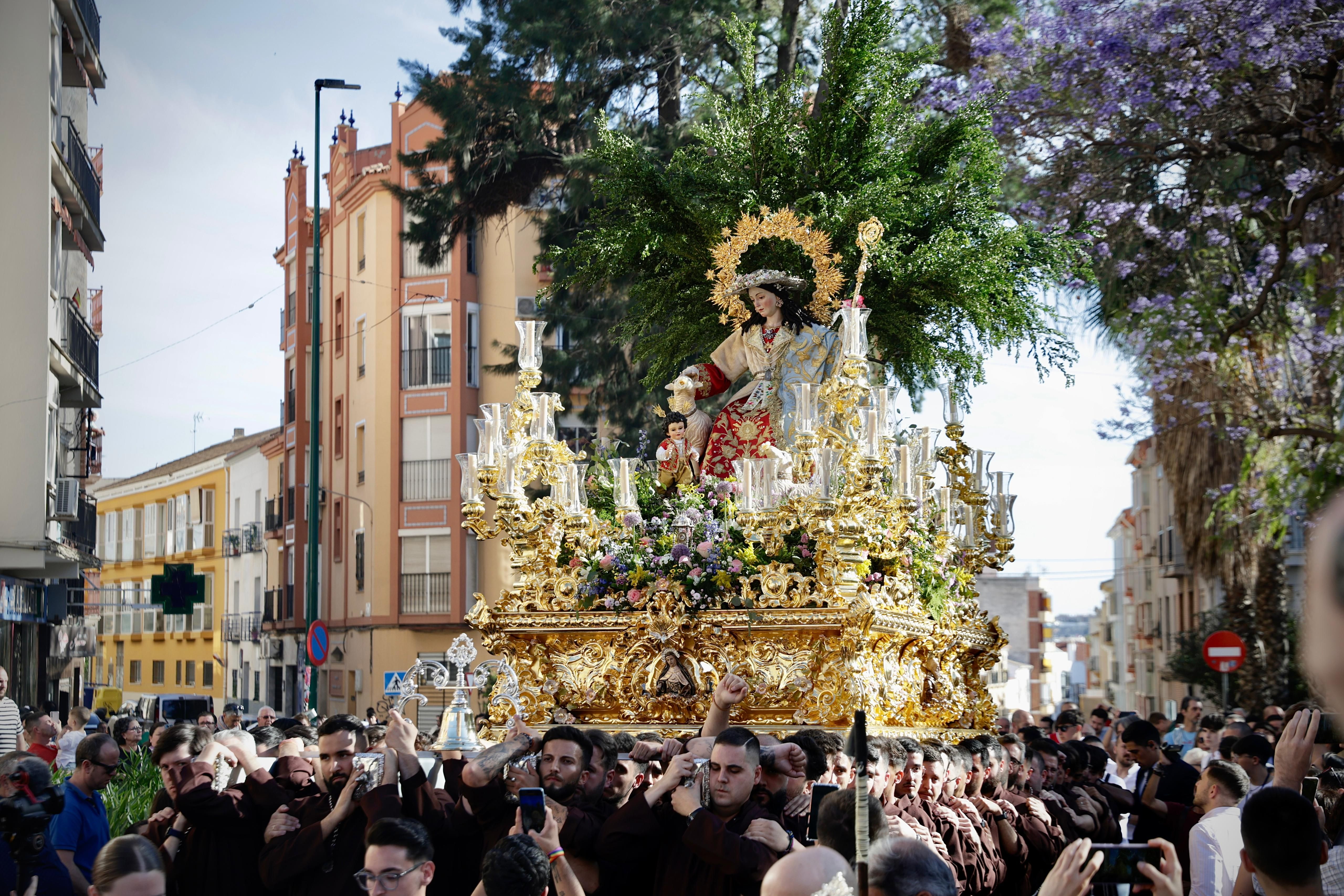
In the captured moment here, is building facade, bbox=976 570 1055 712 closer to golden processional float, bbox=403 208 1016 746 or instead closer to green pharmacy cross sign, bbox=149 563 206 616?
green pharmacy cross sign, bbox=149 563 206 616

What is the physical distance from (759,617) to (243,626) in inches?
1576

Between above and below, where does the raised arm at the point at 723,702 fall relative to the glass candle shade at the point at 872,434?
below

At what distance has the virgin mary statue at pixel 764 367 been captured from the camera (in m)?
9.80

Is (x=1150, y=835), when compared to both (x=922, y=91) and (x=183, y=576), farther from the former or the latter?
(x=183, y=576)

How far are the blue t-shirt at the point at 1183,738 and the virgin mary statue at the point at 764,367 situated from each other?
5.78 meters

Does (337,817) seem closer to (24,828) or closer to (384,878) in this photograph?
(24,828)

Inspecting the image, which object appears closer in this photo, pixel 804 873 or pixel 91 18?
pixel 804 873

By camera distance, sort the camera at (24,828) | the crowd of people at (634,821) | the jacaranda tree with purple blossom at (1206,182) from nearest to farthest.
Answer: the crowd of people at (634,821) < the camera at (24,828) < the jacaranda tree with purple blossom at (1206,182)

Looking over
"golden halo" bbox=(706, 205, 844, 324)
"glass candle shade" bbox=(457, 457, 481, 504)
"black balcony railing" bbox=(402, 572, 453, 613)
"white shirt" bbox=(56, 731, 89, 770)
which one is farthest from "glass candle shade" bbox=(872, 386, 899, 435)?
"black balcony railing" bbox=(402, 572, 453, 613)

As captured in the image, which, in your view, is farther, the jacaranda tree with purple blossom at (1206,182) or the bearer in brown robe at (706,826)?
the jacaranda tree with purple blossom at (1206,182)

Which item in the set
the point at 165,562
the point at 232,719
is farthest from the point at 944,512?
the point at 165,562

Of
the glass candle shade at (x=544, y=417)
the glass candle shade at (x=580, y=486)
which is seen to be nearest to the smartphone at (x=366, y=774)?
the glass candle shade at (x=544, y=417)

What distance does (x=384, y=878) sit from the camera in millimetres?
4445

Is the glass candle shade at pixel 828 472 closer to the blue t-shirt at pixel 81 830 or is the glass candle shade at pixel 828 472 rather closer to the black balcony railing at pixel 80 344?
the blue t-shirt at pixel 81 830
